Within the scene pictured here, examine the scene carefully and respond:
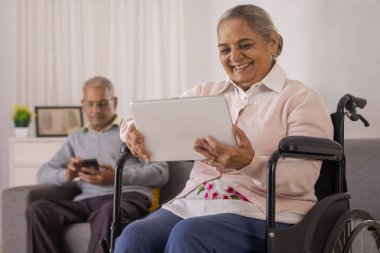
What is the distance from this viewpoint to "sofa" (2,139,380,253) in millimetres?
2768

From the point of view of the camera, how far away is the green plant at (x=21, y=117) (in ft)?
14.4

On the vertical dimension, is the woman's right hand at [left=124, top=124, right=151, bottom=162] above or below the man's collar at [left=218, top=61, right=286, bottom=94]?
below

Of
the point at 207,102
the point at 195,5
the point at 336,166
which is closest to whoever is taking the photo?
the point at 207,102

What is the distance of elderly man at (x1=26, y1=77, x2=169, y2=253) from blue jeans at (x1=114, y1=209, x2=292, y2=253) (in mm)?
1061

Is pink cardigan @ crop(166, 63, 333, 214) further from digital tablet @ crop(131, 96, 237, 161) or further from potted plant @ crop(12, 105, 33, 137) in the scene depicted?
potted plant @ crop(12, 105, 33, 137)

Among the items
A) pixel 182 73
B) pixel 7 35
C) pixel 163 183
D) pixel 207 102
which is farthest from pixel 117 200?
pixel 7 35

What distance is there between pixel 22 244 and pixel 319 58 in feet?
5.40

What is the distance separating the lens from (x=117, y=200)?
6.72 ft

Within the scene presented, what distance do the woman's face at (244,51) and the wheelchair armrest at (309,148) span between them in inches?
15.3

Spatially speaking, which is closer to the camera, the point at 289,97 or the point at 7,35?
the point at 289,97

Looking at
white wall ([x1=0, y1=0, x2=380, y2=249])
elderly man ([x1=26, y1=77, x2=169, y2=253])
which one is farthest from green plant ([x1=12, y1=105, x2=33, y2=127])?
white wall ([x1=0, y1=0, x2=380, y2=249])

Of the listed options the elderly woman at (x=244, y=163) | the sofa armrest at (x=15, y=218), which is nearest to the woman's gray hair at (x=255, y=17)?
the elderly woman at (x=244, y=163)

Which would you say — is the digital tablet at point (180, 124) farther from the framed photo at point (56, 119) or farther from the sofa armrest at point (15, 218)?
the framed photo at point (56, 119)

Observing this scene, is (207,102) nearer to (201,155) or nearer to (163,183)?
(201,155)
